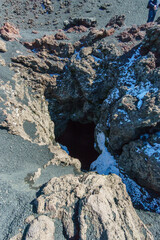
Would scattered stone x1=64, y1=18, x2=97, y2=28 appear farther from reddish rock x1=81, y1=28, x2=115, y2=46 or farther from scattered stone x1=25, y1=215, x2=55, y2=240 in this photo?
scattered stone x1=25, y1=215, x2=55, y2=240

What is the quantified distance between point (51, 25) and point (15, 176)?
1728cm

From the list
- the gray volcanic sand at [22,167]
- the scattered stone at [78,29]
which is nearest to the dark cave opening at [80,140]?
the gray volcanic sand at [22,167]

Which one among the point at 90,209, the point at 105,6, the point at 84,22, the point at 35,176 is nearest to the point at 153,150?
the point at 90,209

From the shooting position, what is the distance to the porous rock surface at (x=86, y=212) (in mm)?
4652

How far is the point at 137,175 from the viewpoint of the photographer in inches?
315

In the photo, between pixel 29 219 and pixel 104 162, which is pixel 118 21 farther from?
pixel 29 219

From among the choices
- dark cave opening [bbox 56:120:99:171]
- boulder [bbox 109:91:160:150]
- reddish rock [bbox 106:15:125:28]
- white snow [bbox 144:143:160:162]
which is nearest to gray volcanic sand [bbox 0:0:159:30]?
reddish rock [bbox 106:15:125:28]

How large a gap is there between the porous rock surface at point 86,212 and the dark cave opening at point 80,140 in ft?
20.1

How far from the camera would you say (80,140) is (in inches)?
560

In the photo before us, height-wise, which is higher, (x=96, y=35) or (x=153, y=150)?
(x=96, y=35)

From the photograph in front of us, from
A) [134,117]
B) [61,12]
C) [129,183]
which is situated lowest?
[129,183]

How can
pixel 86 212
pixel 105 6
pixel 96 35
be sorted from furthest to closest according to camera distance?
pixel 105 6
pixel 96 35
pixel 86 212

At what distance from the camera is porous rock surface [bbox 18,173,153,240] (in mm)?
4652

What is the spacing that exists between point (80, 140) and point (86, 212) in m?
9.33
